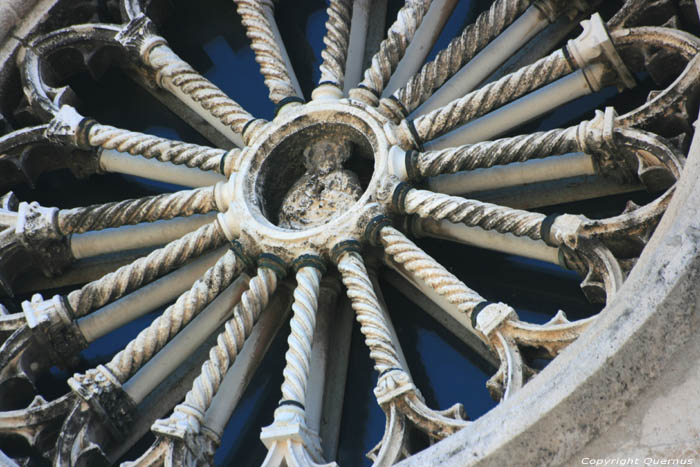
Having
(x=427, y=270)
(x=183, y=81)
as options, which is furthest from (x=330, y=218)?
(x=183, y=81)

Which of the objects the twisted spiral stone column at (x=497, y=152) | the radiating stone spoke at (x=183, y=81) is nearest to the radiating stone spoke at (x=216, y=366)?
the twisted spiral stone column at (x=497, y=152)

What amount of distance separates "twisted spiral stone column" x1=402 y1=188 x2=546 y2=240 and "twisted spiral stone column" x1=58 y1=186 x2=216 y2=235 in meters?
1.27

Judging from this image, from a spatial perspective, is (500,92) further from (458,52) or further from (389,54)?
(389,54)

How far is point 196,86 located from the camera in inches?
324

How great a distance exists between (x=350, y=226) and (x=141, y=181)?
1989mm

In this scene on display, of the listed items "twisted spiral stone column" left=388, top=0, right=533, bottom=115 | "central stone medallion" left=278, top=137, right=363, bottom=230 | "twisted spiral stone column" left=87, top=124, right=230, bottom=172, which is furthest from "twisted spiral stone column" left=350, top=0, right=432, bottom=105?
"twisted spiral stone column" left=87, top=124, right=230, bottom=172

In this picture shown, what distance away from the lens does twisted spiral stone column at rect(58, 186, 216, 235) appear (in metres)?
7.62

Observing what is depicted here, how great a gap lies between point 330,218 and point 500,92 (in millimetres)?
1186

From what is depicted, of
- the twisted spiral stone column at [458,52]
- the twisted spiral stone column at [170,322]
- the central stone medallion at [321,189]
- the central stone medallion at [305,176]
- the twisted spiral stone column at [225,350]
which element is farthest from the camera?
the twisted spiral stone column at [458,52]

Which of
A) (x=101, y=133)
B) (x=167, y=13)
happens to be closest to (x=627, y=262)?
(x=101, y=133)

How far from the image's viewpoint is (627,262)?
20.5ft

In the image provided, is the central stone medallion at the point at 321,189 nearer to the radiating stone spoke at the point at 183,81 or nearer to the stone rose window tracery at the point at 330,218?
the stone rose window tracery at the point at 330,218

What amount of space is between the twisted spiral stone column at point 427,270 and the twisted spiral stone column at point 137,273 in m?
1.11

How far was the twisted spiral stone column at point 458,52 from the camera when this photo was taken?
776cm
